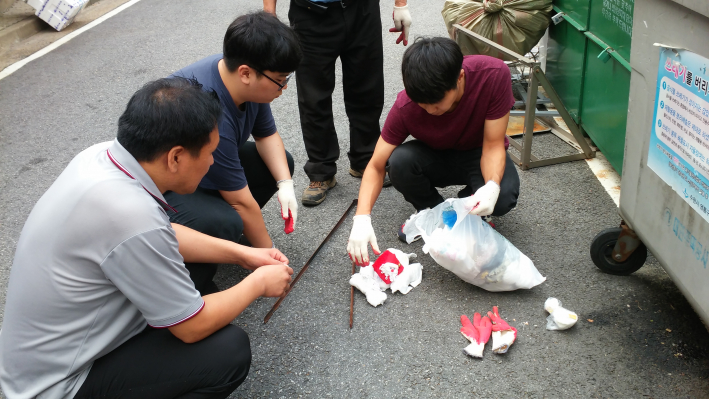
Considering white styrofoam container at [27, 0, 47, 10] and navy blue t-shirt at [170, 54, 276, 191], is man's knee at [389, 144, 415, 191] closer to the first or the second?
navy blue t-shirt at [170, 54, 276, 191]

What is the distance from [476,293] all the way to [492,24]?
→ 6.82 feet

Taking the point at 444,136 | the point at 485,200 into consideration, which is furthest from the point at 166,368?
the point at 444,136

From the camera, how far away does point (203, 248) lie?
211 centimetres

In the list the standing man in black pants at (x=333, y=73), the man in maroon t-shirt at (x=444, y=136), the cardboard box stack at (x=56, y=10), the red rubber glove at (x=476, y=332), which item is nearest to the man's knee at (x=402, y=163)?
the man in maroon t-shirt at (x=444, y=136)

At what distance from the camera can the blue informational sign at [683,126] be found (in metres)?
1.60

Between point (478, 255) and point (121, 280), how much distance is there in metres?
1.36

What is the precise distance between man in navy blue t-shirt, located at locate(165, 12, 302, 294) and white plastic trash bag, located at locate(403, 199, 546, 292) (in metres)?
0.71

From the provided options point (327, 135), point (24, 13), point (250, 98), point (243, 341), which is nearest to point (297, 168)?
point (327, 135)

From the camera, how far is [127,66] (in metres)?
5.61

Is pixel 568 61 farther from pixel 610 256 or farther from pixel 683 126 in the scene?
pixel 683 126

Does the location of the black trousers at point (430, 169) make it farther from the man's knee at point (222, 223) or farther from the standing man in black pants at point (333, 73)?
the man's knee at point (222, 223)

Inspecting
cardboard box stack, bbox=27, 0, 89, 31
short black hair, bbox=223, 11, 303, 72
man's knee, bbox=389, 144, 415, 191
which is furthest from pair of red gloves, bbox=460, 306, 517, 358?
cardboard box stack, bbox=27, 0, 89, 31

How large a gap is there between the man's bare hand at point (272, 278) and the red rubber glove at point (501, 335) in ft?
2.60

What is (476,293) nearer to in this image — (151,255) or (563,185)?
(563,185)
